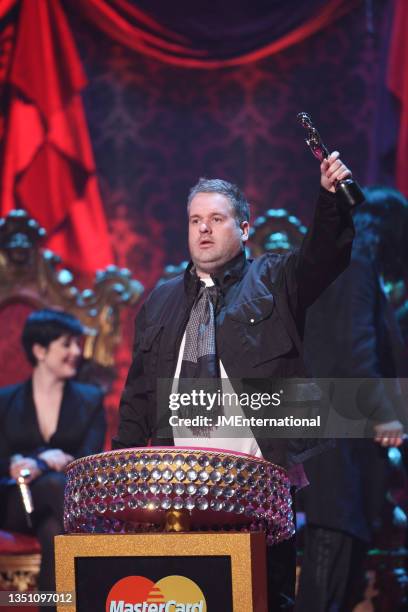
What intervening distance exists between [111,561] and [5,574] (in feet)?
5.59

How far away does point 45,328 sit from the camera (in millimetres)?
3348

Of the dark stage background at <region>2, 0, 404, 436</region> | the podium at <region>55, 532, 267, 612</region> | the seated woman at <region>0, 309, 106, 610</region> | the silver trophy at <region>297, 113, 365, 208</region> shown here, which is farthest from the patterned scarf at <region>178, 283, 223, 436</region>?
the dark stage background at <region>2, 0, 404, 436</region>

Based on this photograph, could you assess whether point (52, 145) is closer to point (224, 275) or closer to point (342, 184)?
point (224, 275)

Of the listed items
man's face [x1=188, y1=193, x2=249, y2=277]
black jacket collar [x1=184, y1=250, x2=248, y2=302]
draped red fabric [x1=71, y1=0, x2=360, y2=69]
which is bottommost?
black jacket collar [x1=184, y1=250, x2=248, y2=302]

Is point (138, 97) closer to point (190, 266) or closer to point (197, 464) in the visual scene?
point (190, 266)

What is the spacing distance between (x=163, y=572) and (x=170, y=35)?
3048mm

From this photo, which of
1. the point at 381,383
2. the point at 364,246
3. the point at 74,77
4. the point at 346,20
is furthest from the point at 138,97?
the point at 381,383

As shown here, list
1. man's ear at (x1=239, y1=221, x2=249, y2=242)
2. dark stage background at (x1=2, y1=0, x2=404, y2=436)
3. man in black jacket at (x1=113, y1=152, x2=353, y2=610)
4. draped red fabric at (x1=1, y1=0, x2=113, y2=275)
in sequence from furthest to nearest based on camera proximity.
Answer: dark stage background at (x1=2, y1=0, x2=404, y2=436)
draped red fabric at (x1=1, y1=0, x2=113, y2=275)
man's ear at (x1=239, y1=221, x2=249, y2=242)
man in black jacket at (x1=113, y1=152, x2=353, y2=610)

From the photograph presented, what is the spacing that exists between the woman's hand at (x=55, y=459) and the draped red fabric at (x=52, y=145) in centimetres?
110

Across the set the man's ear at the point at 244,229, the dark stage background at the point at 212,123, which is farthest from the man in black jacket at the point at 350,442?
the dark stage background at the point at 212,123

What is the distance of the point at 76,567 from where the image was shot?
4.60 ft

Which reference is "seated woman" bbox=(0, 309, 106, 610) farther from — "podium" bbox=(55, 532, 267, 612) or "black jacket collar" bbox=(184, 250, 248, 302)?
"podium" bbox=(55, 532, 267, 612)

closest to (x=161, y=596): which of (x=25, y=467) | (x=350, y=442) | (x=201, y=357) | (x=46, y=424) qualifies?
(x=201, y=357)

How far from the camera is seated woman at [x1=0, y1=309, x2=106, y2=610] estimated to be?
3.00 m
